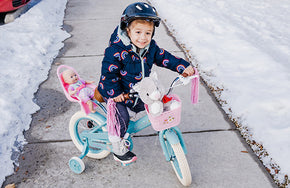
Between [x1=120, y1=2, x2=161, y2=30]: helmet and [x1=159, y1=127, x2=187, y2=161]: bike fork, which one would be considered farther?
[x1=159, y1=127, x2=187, y2=161]: bike fork

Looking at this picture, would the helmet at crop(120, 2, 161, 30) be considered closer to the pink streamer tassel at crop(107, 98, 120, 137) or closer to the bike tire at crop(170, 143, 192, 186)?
the pink streamer tassel at crop(107, 98, 120, 137)

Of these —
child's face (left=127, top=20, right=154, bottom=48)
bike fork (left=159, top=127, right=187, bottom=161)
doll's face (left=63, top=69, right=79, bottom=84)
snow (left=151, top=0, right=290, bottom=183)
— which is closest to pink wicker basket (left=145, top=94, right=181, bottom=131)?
bike fork (left=159, top=127, right=187, bottom=161)

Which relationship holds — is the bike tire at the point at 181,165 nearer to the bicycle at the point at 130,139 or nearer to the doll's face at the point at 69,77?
the bicycle at the point at 130,139

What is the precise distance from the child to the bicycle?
0.16 metres

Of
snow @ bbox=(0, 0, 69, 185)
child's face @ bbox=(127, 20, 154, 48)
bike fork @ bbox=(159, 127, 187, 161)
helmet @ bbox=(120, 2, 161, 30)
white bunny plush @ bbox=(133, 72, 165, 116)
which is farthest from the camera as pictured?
snow @ bbox=(0, 0, 69, 185)

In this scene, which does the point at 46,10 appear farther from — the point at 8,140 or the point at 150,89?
the point at 150,89

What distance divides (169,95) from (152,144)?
1138mm

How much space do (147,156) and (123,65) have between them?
1220 mm

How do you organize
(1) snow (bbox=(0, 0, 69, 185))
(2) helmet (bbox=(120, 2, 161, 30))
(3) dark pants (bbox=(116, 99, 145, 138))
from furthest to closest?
1. (1) snow (bbox=(0, 0, 69, 185))
2. (3) dark pants (bbox=(116, 99, 145, 138))
3. (2) helmet (bbox=(120, 2, 161, 30))

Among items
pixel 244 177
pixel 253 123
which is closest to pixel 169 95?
pixel 244 177

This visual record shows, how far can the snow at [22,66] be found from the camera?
340cm

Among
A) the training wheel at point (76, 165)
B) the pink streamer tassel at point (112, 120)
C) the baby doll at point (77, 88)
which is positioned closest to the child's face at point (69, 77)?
the baby doll at point (77, 88)

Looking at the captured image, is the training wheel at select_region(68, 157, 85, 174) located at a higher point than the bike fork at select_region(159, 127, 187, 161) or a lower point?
lower

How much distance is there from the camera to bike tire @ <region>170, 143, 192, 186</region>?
2.46m
